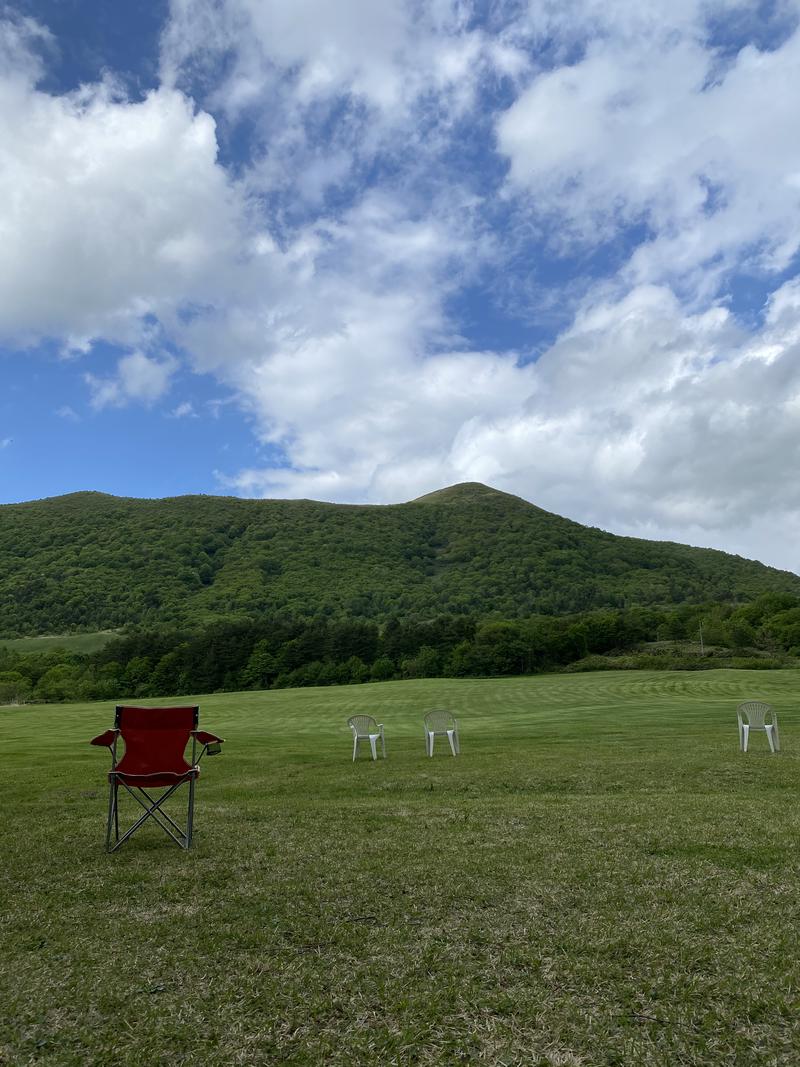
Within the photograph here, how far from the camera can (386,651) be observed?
83.0m

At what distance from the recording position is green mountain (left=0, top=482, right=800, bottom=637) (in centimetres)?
10500

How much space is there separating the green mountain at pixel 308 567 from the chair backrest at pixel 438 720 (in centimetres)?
8437

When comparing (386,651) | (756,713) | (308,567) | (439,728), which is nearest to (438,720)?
(439,728)

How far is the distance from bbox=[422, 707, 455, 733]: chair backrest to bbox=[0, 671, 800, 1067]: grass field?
15.5 feet

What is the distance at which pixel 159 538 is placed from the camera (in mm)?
125875

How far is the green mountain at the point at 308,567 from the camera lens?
344 feet

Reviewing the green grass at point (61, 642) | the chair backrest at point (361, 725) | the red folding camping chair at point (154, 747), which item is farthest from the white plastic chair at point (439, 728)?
the green grass at point (61, 642)

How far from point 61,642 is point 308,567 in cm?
4036

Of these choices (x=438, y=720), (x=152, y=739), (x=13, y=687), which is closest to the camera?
(x=152, y=739)

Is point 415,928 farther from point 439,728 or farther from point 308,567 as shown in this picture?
point 308,567

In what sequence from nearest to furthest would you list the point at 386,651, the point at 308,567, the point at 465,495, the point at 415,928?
the point at 415,928 < the point at 386,651 < the point at 308,567 < the point at 465,495

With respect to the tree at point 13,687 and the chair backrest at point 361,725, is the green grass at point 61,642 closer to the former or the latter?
the tree at point 13,687

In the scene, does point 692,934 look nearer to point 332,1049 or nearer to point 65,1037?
point 332,1049

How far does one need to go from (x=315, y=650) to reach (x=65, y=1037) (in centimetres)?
7974
